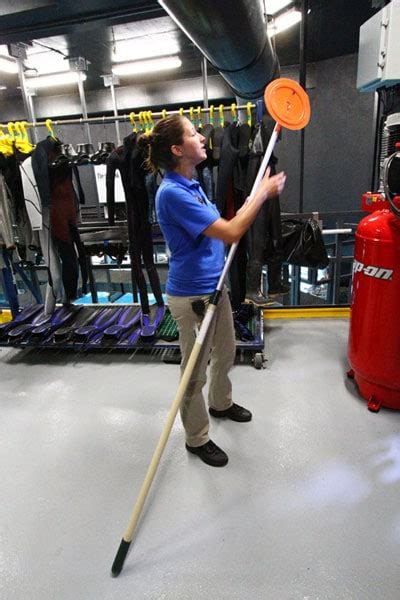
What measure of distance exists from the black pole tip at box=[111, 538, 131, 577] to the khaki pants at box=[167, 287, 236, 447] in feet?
2.00

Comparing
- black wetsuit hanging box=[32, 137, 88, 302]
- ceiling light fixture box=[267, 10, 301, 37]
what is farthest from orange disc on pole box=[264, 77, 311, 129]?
ceiling light fixture box=[267, 10, 301, 37]

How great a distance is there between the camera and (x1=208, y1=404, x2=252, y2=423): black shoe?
2.22 meters

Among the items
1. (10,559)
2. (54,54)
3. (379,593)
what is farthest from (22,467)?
(54,54)

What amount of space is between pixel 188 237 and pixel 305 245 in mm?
1638

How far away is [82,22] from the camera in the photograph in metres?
3.06

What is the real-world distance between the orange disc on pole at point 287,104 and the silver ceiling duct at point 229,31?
21.4 inches

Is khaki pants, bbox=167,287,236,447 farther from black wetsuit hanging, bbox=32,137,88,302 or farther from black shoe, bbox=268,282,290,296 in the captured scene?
black wetsuit hanging, bbox=32,137,88,302

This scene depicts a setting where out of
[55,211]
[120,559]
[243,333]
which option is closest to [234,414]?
[243,333]

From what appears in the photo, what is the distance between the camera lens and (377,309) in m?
2.07

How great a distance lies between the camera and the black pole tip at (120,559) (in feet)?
4.55

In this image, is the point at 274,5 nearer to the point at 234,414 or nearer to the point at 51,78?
the point at 234,414

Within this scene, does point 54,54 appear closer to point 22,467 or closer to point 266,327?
point 266,327

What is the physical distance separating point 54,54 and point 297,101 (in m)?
5.72

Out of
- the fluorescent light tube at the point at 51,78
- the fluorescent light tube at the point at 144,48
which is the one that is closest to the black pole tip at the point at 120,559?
the fluorescent light tube at the point at 144,48
